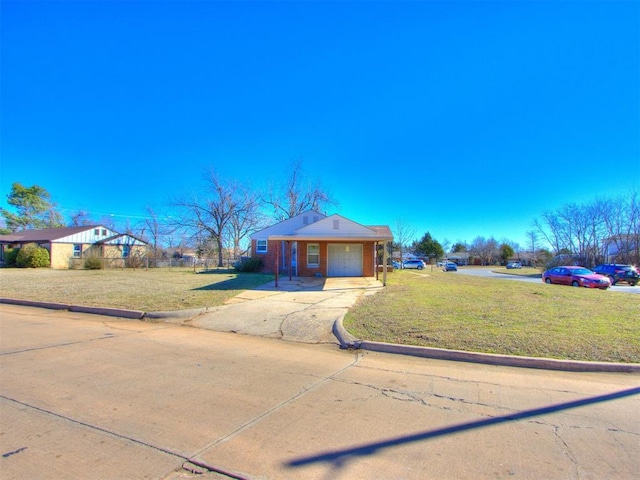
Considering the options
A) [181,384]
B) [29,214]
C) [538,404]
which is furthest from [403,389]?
[29,214]

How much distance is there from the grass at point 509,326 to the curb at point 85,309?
576 centimetres

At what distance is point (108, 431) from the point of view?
336 centimetres

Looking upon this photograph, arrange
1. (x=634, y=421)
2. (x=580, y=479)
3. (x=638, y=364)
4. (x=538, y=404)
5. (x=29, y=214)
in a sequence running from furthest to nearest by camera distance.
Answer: (x=29, y=214) < (x=638, y=364) < (x=538, y=404) < (x=634, y=421) < (x=580, y=479)

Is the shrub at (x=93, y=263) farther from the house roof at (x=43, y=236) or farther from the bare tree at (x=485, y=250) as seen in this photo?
the bare tree at (x=485, y=250)

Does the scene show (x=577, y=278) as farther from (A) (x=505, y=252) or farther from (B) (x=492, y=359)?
(A) (x=505, y=252)

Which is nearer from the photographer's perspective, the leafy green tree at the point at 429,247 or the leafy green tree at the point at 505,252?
the leafy green tree at the point at 429,247

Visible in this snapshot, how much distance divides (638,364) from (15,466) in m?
7.73

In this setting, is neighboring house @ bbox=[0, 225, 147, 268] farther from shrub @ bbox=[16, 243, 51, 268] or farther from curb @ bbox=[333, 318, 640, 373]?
curb @ bbox=[333, 318, 640, 373]

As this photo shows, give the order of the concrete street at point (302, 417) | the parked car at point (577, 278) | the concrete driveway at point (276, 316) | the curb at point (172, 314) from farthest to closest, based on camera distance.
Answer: the parked car at point (577, 278) → the curb at point (172, 314) → the concrete driveway at point (276, 316) → the concrete street at point (302, 417)

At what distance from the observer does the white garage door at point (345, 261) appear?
72.6 feet

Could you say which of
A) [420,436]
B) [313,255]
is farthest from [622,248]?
[420,436]

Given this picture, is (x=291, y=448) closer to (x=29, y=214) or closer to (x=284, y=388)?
(x=284, y=388)

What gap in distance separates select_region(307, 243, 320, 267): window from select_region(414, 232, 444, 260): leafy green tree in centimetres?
6892

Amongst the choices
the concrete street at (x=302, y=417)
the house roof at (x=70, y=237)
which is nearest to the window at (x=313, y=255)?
the concrete street at (x=302, y=417)
